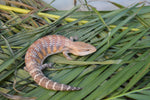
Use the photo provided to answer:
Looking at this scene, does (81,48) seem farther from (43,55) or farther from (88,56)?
(43,55)

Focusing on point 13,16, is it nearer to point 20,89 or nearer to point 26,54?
point 26,54

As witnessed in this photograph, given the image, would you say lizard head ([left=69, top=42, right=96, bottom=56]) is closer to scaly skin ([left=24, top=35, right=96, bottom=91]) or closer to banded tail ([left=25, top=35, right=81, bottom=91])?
scaly skin ([left=24, top=35, right=96, bottom=91])

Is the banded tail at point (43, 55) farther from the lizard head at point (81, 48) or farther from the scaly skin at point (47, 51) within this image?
the lizard head at point (81, 48)

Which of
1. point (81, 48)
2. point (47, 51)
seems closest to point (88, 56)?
point (81, 48)

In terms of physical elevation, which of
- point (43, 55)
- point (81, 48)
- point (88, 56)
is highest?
point (43, 55)

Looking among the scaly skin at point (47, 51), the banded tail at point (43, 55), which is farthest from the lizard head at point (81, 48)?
the banded tail at point (43, 55)

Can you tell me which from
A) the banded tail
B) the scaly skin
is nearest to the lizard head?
the scaly skin
